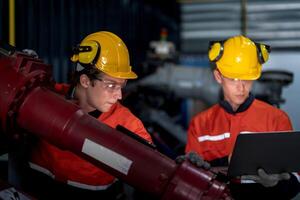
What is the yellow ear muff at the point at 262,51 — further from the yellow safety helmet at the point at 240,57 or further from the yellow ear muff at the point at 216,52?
the yellow ear muff at the point at 216,52

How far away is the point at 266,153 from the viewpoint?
182 cm

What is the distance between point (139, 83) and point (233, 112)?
2.37 meters

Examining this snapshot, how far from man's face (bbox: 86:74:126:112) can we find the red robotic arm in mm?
520

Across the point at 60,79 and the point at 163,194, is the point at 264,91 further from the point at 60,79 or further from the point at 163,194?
the point at 163,194

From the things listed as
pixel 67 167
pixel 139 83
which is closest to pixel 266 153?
pixel 67 167

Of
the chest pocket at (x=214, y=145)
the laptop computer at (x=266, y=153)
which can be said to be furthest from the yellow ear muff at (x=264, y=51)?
the laptop computer at (x=266, y=153)

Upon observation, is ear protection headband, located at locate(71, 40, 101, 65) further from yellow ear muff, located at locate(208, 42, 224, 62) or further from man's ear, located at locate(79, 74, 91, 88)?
yellow ear muff, located at locate(208, 42, 224, 62)

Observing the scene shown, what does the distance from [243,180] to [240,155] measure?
16.2 inches

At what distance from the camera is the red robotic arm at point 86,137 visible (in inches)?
51.8

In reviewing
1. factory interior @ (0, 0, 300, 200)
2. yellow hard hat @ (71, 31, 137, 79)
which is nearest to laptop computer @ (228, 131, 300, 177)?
factory interior @ (0, 0, 300, 200)

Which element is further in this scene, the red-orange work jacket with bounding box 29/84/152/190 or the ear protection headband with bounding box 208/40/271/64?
→ the ear protection headband with bounding box 208/40/271/64

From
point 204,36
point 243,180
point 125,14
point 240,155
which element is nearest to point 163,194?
point 240,155

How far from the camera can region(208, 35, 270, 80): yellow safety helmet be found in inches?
93.0

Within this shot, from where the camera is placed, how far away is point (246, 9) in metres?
5.80
